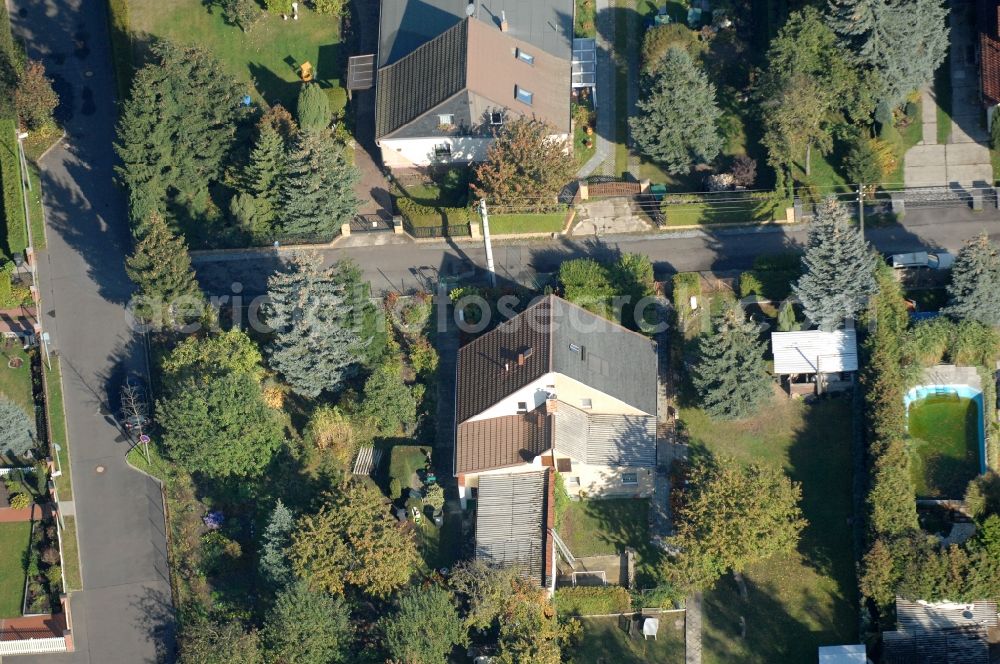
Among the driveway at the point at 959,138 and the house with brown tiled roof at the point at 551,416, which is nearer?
the house with brown tiled roof at the point at 551,416

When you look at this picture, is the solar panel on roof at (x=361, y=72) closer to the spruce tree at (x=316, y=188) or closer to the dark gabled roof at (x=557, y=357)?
the spruce tree at (x=316, y=188)

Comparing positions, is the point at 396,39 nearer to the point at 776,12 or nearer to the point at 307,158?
the point at 307,158

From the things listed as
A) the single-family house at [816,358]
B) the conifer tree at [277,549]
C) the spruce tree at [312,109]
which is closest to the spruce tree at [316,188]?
the spruce tree at [312,109]

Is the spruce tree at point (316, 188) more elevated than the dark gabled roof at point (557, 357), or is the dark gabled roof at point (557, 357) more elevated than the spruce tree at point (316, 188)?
the spruce tree at point (316, 188)

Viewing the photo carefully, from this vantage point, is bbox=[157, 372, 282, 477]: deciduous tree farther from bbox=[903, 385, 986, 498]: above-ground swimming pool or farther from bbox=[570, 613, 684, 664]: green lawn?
bbox=[903, 385, 986, 498]: above-ground swimming pool

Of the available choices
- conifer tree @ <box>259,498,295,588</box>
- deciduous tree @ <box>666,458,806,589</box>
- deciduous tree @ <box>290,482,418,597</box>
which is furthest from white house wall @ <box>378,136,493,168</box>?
deciduous tree @ <box>666,458,806,589</box>

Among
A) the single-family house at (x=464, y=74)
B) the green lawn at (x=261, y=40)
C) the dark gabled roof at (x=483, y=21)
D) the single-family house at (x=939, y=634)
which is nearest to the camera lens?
the single-family house at (x=939, y=634)
